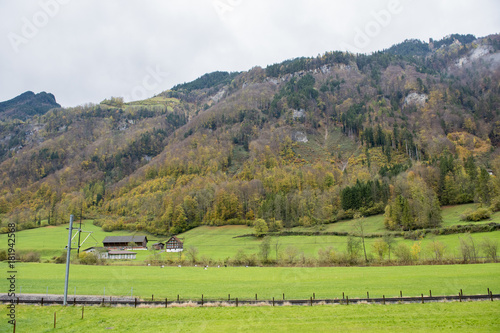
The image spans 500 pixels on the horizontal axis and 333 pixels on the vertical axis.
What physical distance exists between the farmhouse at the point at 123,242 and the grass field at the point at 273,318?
271 ft

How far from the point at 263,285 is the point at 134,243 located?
80.0 meters

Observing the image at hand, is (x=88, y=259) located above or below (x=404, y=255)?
above

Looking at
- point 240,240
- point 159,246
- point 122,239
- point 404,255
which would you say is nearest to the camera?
point 404,255

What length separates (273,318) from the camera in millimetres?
23953

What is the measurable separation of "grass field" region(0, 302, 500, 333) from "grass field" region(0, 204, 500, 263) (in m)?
40.9

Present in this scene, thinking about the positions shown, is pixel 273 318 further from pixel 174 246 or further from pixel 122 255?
pixel 174 246

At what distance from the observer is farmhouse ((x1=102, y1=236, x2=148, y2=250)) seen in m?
105

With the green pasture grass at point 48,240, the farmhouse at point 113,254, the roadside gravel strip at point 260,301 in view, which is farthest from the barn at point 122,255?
the roadside gravel strip at point 260,301

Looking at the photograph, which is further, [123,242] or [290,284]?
[123,242]

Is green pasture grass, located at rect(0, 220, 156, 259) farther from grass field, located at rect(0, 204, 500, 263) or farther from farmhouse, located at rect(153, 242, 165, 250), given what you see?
farmhouse, located at rect(153, 242, 165, 250)

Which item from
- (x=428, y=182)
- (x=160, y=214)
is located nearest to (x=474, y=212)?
(x=428, y=182)

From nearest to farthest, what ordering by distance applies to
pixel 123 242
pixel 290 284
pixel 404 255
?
pixel 290 284
pixel 404 255
pixel 123 242

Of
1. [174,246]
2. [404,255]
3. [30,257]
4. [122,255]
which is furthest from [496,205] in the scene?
[30,257]

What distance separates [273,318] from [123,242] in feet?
314
